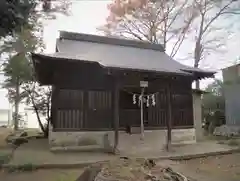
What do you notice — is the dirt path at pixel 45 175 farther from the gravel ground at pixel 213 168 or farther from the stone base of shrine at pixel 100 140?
the gravel ground at pixel 213 168

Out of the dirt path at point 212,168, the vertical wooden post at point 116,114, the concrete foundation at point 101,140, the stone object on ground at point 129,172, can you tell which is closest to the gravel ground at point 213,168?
the dirt path at point 212,168

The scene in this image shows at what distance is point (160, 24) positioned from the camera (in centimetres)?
2167

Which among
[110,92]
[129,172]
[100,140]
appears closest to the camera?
[129,172]

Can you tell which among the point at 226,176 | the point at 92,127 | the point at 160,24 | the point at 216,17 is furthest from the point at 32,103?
the point at 216,17

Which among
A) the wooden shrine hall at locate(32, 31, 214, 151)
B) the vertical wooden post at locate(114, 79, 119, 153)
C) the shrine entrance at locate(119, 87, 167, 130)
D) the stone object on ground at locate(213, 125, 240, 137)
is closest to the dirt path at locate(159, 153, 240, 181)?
the vertical wooden post at locate(114, 79, 119, 153)

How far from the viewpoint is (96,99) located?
404 inches

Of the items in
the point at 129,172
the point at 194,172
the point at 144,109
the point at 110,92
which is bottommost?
the point at 194,172

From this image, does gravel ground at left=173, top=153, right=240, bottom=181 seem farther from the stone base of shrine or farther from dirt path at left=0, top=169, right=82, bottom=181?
dirt path at left=0, top=169, right=82, bottom=181

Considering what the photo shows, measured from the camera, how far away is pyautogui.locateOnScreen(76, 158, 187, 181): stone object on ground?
3.79 metres

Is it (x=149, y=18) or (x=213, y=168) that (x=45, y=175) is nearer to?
(x=213, y=168)

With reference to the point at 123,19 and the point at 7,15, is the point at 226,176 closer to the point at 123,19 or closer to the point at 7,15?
the point at 7,15

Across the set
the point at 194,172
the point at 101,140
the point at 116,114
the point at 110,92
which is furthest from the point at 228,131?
the point at 194,172

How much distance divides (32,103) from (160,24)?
37.9 feet

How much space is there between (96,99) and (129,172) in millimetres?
6500
